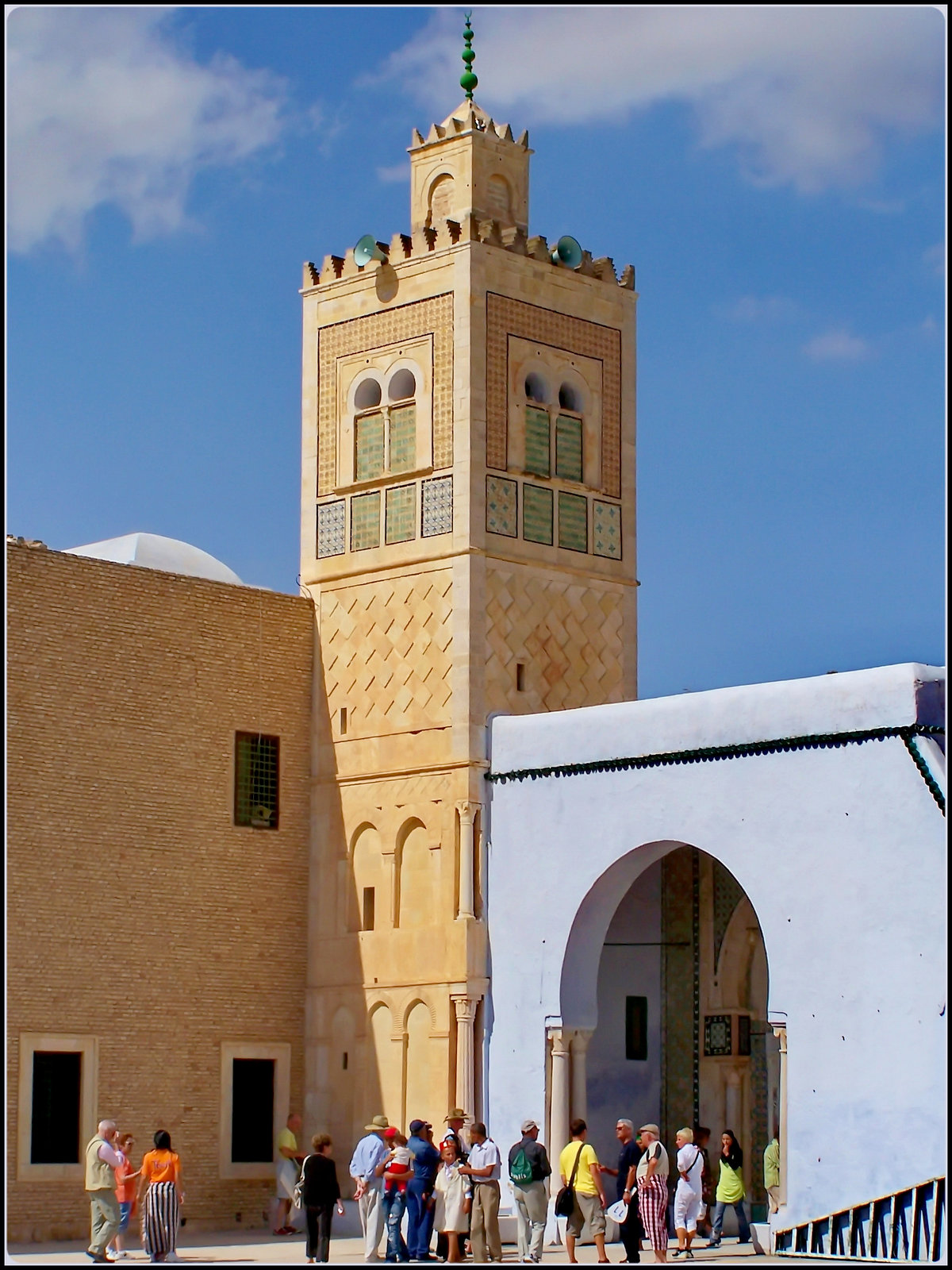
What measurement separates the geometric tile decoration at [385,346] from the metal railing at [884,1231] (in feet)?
23.5

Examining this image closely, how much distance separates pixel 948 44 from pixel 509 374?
8281mm

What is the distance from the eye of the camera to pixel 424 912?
64.6ft

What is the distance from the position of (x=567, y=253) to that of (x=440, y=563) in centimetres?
324

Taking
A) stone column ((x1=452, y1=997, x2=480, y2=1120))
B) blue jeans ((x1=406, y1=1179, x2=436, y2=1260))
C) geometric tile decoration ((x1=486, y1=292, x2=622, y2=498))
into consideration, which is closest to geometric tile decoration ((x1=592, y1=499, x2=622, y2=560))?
geometric tile decoration ((x1=486, y1=292, x2=622, y2=498))

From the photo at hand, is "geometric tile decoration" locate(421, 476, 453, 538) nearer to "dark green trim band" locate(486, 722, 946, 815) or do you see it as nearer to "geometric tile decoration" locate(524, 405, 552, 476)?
"geometric tile decoration" locate(524, 405, 552, 476)

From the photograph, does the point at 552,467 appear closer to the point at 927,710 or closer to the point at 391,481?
the point at 391,481

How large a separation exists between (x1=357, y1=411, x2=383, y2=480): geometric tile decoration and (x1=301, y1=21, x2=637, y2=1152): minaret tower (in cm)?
3

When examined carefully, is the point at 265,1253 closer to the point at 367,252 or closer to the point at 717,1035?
Answer: the point at 717,1035

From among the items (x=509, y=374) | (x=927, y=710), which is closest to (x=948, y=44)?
(x=927, y=710)

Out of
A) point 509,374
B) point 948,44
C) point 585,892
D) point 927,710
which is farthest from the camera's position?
point 509,374

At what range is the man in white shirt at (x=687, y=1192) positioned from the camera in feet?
56.5

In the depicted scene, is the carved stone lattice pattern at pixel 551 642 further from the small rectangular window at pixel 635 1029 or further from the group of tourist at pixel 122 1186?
the group of tourist at pixel 122 1186

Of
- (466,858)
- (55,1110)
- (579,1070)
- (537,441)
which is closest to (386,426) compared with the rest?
(537,441)

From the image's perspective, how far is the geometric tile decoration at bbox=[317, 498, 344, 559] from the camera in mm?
21078
